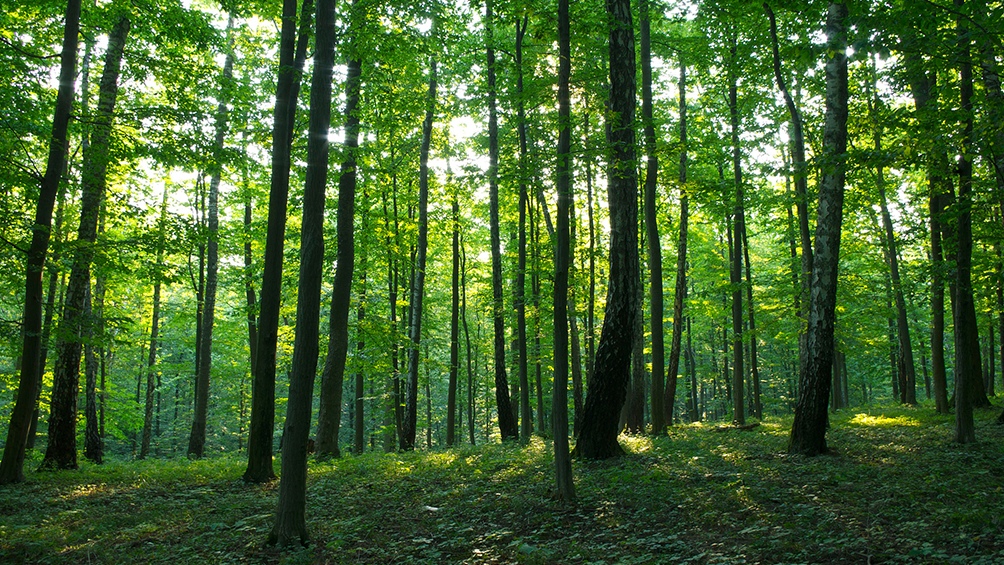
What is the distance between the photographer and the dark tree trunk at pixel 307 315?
6.36 metres

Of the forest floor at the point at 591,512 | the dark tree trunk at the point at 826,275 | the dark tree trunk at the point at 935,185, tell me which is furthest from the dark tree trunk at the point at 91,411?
the dark tree trunk at the point at 935,185

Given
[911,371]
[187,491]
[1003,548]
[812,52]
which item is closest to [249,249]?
[187,491]

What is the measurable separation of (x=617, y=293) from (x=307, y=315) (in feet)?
17.6

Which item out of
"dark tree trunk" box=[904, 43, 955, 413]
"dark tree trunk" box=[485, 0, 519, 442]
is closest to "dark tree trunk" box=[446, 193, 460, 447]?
"dark tree trunk" box=[485, 0, 519, 442]

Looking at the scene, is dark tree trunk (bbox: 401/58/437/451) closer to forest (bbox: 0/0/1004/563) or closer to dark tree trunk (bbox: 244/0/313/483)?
forest (bbox: 0/0/1004/563)

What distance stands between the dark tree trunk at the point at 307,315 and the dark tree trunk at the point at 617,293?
4944mm

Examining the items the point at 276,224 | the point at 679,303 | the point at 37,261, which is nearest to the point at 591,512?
the point at 276,224

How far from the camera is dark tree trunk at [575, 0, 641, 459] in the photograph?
970cm

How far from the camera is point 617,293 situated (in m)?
9.85

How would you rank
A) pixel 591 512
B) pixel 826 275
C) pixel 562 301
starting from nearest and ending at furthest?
1. pixel 591 512
2. pixel 562 301
3. pixel 826 275

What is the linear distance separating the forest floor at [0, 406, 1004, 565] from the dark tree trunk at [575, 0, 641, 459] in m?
0.64

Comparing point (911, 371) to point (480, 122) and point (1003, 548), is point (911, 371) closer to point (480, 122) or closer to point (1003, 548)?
point (480, 122)

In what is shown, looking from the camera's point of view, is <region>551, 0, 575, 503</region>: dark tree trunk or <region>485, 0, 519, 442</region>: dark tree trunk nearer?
<region>551, 0, 575, 503</region>: dark tree trunk

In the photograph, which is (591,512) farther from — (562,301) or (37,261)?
(37,261)
